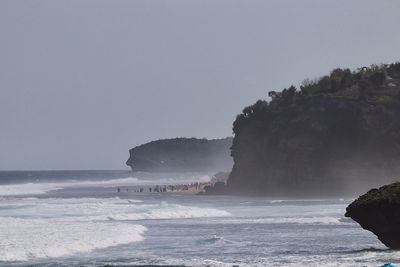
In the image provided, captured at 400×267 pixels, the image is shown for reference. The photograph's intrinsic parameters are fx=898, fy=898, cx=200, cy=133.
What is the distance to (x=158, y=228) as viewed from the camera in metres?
48.6

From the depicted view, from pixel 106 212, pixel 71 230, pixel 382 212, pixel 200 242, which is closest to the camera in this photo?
pixel 382 212

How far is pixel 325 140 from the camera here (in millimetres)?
92750

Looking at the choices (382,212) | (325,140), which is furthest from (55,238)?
(325,140)

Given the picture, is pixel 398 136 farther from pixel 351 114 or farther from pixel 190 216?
pixel 190 216

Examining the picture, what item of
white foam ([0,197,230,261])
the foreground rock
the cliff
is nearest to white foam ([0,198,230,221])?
white foam ([0,197,230,261])

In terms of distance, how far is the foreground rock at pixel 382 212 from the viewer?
30.1 m

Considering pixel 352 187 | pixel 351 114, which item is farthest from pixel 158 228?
pixel 351 114

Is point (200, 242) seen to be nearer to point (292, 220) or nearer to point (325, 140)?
point (292, 220)

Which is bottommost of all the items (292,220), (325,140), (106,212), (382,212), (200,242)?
(200,242)

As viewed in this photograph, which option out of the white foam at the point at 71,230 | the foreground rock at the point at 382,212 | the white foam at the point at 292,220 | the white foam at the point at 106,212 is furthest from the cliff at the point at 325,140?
the foreground rock at the point at 382,212

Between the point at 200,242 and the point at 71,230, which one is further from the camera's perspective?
the point at 71,230

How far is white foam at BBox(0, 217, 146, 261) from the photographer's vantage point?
34.3 metres

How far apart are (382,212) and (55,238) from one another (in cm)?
1490

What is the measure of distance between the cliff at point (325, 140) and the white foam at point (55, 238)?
45.1m
